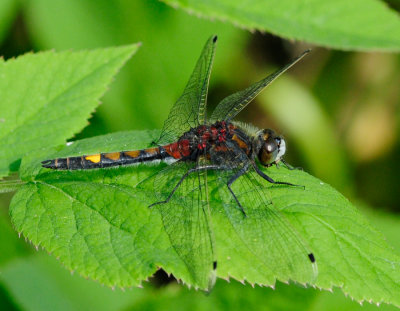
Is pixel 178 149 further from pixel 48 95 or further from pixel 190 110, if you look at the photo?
pixel 48 95

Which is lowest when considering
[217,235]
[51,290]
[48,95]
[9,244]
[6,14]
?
[51,290]

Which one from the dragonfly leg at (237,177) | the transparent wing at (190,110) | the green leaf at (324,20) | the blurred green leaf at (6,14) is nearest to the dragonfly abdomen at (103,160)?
the transparent wing at (190,110)

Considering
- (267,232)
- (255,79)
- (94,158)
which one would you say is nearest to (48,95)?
(94,158)

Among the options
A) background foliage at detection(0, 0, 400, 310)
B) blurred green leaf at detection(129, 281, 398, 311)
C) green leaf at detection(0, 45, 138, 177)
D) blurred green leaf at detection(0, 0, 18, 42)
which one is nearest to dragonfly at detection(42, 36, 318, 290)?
green leaf at detection(0, 45, 138, 177)

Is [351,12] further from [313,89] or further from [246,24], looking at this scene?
[313,89]

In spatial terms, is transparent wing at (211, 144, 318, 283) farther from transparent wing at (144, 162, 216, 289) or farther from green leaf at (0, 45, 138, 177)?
green leaf at (0, 45, 138, 177)

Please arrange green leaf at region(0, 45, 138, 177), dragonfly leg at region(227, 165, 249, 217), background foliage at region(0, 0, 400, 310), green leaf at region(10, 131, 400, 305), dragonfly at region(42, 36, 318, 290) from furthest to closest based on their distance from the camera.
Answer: background foliage at region(0, 0, 400, 310) → green leaf at region(0, 45, 138, 177) → dragonfly leg at region(227, 165, 249, 217) → dragonfly at region(42, 36, 318, 290) → green leaf at region(10, 131, 400, 305)
